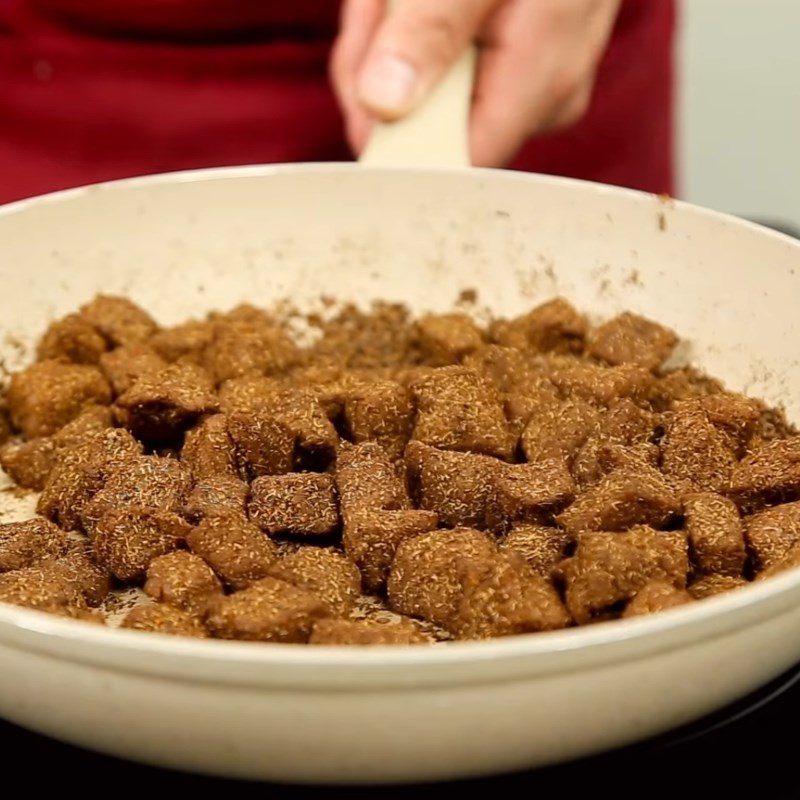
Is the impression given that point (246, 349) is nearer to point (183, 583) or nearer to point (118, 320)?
point (118, 320)

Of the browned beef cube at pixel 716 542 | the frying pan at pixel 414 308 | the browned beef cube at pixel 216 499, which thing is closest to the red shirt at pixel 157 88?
the frying pan at pixel 414 308

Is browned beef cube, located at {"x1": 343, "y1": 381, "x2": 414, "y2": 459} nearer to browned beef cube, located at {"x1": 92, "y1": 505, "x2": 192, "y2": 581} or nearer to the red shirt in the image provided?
browned beef cube, located at {"x1": 92, "y1": 505, "x2": 192, "y2": 581}

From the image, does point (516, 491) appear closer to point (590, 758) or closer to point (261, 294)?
point (590, 758)

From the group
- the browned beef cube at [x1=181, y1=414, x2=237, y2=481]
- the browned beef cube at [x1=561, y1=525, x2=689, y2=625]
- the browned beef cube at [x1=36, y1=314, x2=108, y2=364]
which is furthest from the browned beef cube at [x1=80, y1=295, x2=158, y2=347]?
the browned beef cube at [x1=561, y1=525, x2=689, y2=625]

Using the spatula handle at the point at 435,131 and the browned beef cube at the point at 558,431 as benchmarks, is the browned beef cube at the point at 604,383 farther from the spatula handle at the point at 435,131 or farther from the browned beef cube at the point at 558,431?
the spatula handle at the point at 435,131

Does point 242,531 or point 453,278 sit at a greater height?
point 453,278

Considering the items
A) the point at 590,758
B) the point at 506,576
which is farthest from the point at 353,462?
the point at 590,758
